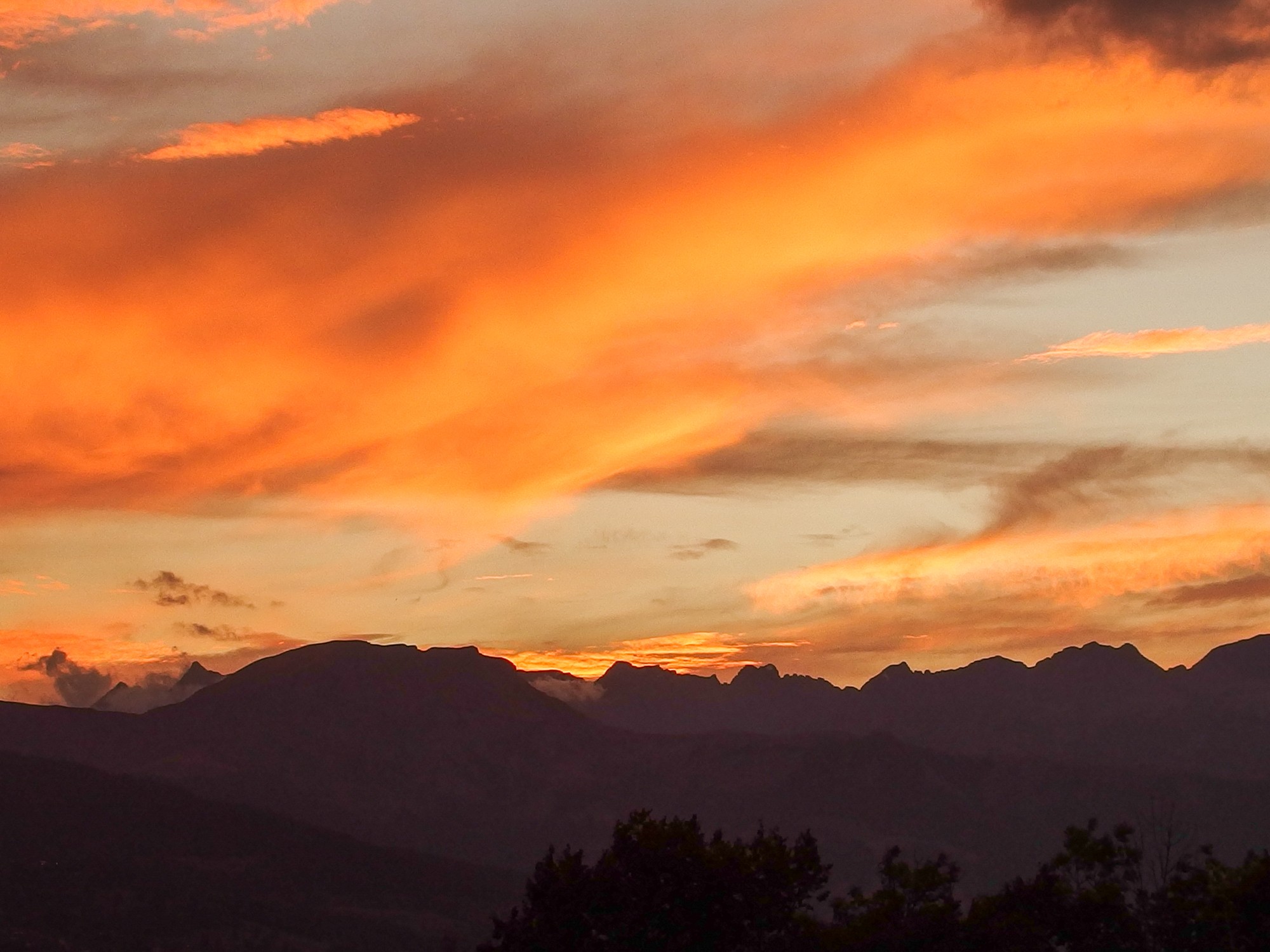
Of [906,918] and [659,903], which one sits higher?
[659,903]

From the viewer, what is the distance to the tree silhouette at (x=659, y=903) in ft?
253

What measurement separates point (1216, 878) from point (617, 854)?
2944 centimetres

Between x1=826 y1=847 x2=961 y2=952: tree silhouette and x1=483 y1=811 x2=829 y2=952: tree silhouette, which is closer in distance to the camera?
x1=826 y1=847 x2=961 y2=952: tree silhouette

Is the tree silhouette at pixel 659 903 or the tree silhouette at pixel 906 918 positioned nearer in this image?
the tree silhouette at pixel 906 918

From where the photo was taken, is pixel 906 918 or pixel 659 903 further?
pixel 906 918

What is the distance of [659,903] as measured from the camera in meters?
77.1

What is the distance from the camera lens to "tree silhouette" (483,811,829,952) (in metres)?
77.0

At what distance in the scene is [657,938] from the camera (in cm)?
7706

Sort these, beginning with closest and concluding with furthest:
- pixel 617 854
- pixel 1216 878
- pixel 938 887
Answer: pixel 1216 878
pixel 617 854
pixel 938 887

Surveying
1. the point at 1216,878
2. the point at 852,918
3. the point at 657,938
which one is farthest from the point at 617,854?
the point at 1216,878

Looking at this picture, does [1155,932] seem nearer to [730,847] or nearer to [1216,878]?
[1216,878]

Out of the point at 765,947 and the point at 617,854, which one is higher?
the point at 617,854

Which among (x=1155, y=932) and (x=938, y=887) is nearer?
(x=1155, y=932)

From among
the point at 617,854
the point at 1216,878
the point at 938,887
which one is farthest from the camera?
the point at 938,887
